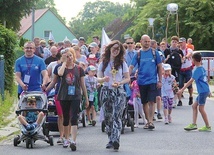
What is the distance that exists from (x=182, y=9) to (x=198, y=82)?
141ft

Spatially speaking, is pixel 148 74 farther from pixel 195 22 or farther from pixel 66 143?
pixel 195 22

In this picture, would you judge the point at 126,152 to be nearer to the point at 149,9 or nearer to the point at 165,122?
the point at 165,122

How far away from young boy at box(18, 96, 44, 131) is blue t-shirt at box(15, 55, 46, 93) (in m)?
0.55

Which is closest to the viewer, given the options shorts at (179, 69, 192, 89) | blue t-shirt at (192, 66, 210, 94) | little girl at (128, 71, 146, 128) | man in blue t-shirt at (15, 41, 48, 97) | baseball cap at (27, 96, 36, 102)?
baseball cap at (27, 96, 36, 102)

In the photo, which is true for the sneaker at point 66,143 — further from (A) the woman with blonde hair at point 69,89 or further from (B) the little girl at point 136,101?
(B) the little girl at point 136,101

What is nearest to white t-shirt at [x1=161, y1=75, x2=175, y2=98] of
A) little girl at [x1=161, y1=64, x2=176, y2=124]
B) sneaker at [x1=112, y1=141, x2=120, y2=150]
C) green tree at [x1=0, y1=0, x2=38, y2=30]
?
little girl at [x1=161, y1=64, x2=176, y2=124]

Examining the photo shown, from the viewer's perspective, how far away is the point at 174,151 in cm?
1266

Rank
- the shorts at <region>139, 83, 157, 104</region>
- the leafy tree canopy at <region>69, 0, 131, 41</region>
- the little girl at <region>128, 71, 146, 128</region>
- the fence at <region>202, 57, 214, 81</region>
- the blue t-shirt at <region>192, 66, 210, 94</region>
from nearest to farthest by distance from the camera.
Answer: the blue t-shirt at <region>192, 66, 210, 94</region>
the shorts at <region>139, 83, 157, 104</region>
the little girl at <region>128, 71, 146, 128</region>
the fence at <region>202, 57, 214, 81</region>
the leafy tree canopy at <region>69, 0, 131, 41</region>

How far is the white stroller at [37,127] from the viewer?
13.2 metres

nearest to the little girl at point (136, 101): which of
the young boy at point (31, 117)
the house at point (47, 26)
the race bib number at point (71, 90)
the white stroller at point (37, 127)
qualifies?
the white stroller at point (37, 127)

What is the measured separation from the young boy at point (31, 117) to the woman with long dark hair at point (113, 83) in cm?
118

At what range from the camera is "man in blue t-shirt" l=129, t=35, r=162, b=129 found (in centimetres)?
1605

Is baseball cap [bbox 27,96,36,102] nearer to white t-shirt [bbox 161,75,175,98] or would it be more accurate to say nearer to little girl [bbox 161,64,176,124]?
little girl [bbox 161,64,176,124]

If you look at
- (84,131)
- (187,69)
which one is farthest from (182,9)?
(84,131)
